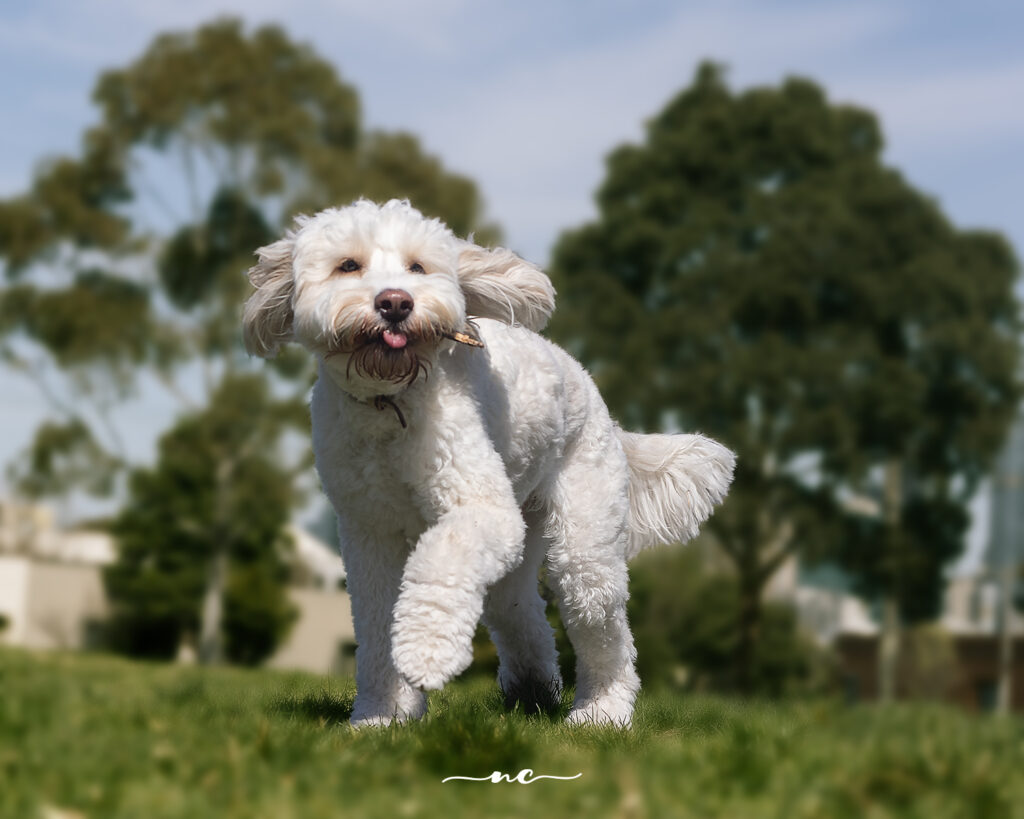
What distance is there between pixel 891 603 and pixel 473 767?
21.0 meters

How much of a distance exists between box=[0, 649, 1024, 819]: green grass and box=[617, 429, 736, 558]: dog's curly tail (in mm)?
1711

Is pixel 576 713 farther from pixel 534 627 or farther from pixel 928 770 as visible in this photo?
pixel 928 770

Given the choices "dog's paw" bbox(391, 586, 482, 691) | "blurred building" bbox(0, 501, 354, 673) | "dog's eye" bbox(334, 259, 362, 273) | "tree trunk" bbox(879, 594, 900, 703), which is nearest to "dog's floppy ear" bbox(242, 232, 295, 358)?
"dog's eye" bbox(334, 259, 362, 273)

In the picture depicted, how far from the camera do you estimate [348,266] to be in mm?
4160

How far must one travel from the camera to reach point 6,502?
3169 cm

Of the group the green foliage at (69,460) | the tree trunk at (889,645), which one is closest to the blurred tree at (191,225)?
the green foliage at (69,460)

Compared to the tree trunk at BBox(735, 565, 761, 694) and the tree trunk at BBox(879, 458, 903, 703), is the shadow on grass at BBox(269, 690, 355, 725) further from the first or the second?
the tree trunk at BBox(879, 458, 903, 703)

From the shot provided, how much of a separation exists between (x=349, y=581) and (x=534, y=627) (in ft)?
4.05

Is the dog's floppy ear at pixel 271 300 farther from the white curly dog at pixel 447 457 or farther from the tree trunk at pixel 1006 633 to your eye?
the tree trunk at pixel 1006 633

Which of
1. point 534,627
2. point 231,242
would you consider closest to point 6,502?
point 231,242

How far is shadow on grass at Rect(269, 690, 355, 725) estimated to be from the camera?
4.63m

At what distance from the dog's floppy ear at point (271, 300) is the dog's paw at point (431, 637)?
3.90 ft

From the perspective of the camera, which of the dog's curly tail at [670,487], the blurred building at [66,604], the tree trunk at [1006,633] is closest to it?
the dog's curly tail at [670,487]

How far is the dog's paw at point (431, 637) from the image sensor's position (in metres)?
3.65
